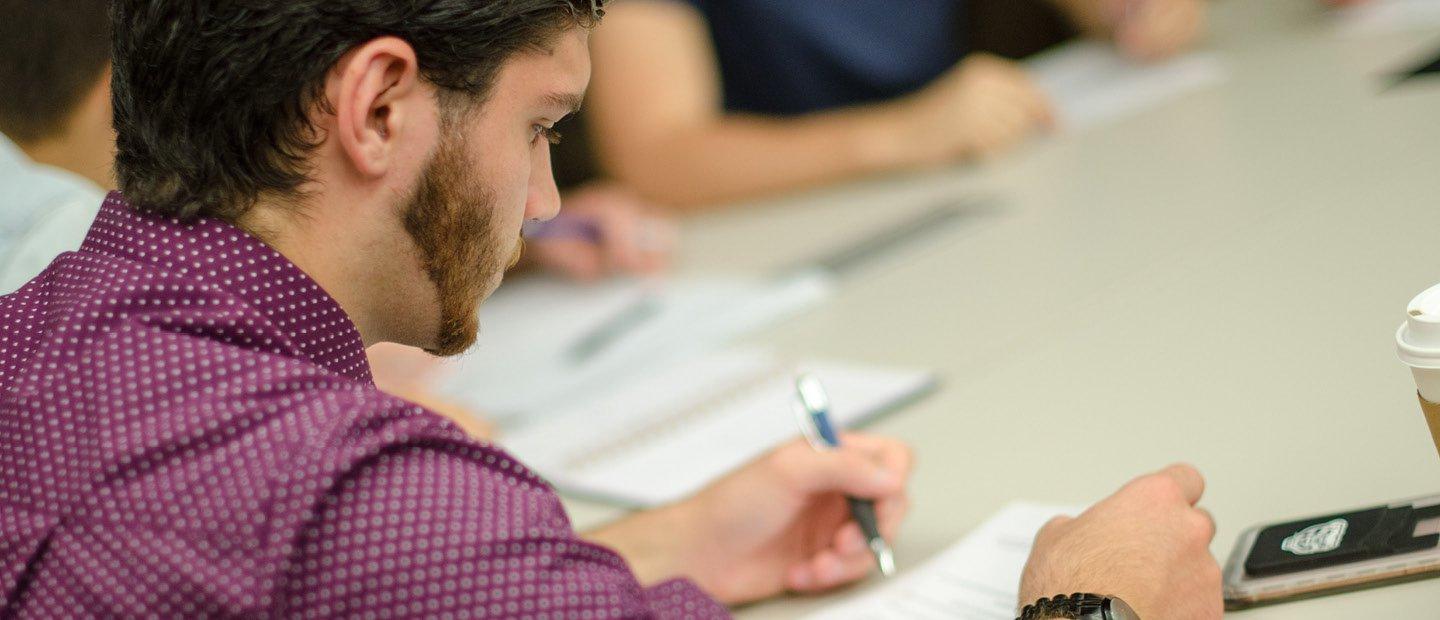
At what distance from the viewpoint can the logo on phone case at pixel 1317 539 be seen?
0.76 metres

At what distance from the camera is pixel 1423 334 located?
0.64 metres

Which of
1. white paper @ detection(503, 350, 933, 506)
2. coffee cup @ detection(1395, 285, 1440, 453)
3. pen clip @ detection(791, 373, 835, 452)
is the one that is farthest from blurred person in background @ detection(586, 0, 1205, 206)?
coffee cup @ detection(1395, 285, 1440, 453)

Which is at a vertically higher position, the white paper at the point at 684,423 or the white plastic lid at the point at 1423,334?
the white plastic lid at the point at 1423,334

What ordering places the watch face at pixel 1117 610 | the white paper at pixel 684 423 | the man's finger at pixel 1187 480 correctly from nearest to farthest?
the watch face at pixel 1117 610 < the man's finger at pixel 1187 480 < the white paper at pixel 684 423

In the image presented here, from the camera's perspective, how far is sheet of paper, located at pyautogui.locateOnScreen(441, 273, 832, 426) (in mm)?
1467

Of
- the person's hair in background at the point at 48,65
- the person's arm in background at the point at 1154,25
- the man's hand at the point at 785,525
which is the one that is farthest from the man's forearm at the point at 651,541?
the person's arm in background at the point at 1154,25

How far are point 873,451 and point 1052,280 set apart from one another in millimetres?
465

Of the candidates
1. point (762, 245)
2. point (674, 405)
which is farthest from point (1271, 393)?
point (762, 245)

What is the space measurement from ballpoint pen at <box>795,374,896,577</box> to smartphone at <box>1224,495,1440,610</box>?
0.23 meters

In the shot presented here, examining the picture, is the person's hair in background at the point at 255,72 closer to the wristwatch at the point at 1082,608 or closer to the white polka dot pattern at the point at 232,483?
the white polka dot pattern at the point at 232,483

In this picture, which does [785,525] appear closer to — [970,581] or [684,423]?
[970,581]

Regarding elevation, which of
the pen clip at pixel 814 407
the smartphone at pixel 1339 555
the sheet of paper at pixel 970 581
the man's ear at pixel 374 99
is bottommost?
the smartphone at pixel 1339 555

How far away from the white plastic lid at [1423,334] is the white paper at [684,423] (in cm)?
58

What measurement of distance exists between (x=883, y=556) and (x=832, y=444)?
0.10 metres
